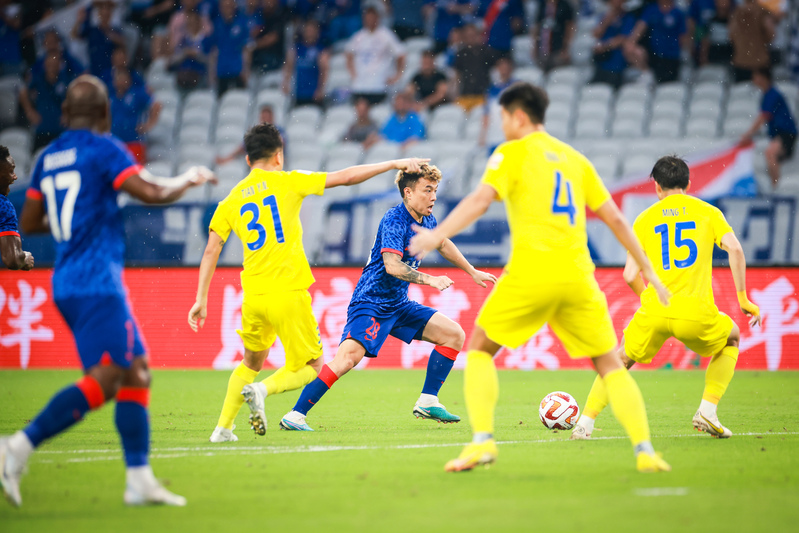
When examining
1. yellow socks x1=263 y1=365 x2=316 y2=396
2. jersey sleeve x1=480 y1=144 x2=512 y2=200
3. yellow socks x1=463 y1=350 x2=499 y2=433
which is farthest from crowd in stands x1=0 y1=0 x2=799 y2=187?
yellow socks x1=463 y1=350 x2=499 y2=433

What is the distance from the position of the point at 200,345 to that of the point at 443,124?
7.33m

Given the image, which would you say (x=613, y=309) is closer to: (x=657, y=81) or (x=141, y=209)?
(x=657, y=81)

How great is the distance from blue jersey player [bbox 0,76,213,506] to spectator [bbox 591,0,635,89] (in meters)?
15.3

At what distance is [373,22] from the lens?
1917 cm

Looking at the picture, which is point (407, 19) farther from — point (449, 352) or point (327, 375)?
point (327, 375)

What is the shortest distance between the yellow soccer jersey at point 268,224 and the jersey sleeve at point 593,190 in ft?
6.92

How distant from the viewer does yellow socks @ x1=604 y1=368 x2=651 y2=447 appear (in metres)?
4.93

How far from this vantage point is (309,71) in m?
19.4

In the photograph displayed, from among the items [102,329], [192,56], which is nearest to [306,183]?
[102,329]

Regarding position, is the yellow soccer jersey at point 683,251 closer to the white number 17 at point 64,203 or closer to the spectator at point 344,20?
the white number 17 at point 64,203

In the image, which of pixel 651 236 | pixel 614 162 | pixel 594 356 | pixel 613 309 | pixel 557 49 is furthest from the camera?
pixel 557 49

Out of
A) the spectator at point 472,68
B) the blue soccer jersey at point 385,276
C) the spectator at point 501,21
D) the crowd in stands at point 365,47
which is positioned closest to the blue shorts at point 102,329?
the blue soccer jersey at point 385,276

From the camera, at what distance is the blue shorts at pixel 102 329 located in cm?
425

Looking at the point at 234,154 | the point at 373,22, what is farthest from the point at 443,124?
the point at 234,154
